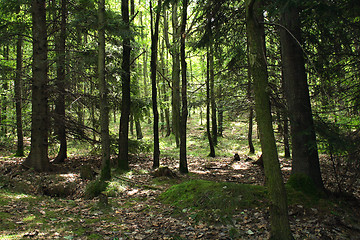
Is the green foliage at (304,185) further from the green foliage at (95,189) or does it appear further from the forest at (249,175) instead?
the green foliage at (95,189)

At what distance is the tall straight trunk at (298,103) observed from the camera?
6094 mm

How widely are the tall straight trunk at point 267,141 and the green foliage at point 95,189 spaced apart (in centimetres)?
572

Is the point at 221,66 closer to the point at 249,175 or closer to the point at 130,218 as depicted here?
the point at 249,175

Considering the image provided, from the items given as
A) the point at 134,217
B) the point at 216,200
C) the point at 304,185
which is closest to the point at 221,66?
the point at 304,185

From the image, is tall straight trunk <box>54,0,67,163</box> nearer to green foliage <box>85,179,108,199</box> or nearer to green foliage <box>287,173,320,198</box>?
green foliage <box>85,179,108,199</box>

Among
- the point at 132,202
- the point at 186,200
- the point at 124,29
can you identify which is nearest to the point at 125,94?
the point at 124,29

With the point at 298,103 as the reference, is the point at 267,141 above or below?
below

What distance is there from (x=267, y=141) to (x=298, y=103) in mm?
2864

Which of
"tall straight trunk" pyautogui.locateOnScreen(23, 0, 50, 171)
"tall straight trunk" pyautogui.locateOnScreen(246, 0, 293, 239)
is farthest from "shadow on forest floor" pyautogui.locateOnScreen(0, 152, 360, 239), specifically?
"tall straight trunk" pyautogui.locateOnScreen(23, 0, 50, 171)

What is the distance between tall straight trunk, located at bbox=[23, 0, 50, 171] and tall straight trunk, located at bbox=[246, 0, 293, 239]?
9.06 m

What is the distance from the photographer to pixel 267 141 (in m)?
3.97

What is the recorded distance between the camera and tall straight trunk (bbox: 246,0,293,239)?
394 centimetres

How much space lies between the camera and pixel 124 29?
32.4 ft

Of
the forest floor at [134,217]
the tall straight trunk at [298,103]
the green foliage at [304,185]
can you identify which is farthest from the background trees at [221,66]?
the forest floor at [134,217]
